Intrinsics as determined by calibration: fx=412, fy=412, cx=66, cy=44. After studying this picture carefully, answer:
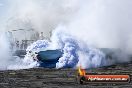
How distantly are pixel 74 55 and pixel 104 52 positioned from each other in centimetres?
1774

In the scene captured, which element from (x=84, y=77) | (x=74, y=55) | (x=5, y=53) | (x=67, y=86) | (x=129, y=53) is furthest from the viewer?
(x=129, y=53)

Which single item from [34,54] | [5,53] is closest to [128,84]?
[34,54]

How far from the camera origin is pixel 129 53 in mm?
161750

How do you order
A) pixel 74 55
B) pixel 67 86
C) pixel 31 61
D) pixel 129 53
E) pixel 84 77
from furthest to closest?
pixel 129 53 < pixel 31 61 < pixel 74 55 < pixel 67 86 < pixel 84 77

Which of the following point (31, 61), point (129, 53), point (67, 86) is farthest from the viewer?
point (129, 53)

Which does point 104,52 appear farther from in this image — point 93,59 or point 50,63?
point 50,63

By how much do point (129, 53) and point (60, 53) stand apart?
41.8m

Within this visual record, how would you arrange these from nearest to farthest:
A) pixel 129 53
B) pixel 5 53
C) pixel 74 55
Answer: pixel 74 55
pixel 5 53
pixel 129 53

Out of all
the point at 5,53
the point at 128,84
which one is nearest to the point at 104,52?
the point at 5,53

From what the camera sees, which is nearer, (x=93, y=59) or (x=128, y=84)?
(x=128, y=84)

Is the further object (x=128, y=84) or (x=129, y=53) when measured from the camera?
(x=129, y=53)

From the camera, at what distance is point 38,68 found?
132375 millimetres

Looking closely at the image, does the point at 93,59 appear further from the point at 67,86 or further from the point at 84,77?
the point at 84,77

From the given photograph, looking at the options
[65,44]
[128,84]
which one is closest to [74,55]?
[65,44]
